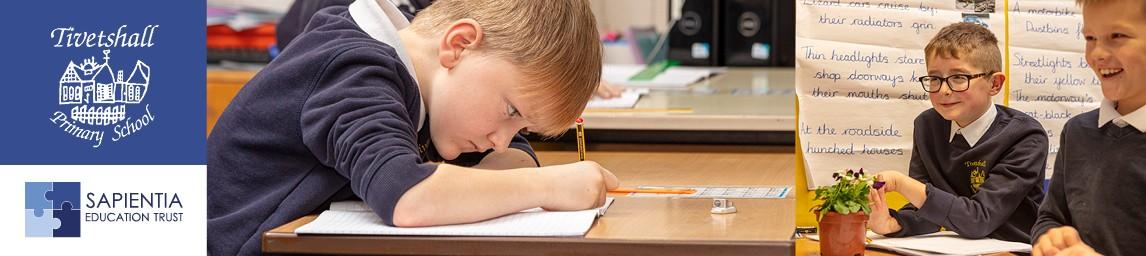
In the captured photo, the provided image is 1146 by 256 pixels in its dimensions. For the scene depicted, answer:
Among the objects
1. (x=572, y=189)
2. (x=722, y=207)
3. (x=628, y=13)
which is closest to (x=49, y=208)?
(x=572, y=189)

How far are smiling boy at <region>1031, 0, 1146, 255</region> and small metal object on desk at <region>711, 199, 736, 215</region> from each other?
271mm

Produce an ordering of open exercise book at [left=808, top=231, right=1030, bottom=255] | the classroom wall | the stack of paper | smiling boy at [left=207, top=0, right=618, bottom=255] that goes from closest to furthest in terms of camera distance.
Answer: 1. smiling boy at [left=207, top=0, right=618, bottom=255]
2. open exercise book at [left=808, top=231, right=1030, bottom=255]
3. the stack of paper
4. the classroom wall

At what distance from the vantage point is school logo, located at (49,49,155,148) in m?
1.20

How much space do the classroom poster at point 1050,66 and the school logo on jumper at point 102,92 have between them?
80 centimetres

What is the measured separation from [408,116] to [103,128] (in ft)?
0.87

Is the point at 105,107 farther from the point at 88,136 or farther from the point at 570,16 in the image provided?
the point at 570,16

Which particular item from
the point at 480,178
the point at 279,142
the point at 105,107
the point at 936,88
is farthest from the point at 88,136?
the point at 936,88

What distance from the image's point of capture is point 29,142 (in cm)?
121

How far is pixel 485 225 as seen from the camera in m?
1.23

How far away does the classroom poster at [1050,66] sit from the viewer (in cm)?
141

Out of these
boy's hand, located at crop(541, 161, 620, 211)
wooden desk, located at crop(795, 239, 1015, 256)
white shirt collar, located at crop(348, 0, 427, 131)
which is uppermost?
white shirt collar, located at crop(348, 0, 427, 131)

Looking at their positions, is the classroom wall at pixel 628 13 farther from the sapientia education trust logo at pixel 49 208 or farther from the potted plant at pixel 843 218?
the sapientia education trust logo at pixel 49 208

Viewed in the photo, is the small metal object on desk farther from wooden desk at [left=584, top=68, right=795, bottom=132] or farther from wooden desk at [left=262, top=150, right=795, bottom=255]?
wooden desk at [left=584, top=68, right=795, bottom=132]

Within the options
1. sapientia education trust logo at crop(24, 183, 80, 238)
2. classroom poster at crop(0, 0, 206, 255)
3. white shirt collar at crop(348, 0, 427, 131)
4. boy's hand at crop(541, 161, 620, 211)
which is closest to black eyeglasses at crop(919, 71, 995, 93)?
boy's hand at crop(541, 161, 620, 211)
